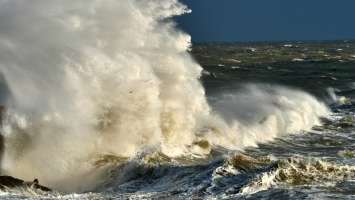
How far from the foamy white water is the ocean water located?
1.1 inches

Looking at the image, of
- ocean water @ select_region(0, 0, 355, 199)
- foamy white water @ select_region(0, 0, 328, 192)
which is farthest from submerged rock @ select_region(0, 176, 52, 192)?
foamy white water @ select_region(0, 0, 328, 192)

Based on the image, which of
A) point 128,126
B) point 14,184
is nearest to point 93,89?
point 128,126

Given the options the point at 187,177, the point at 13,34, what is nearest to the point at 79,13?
the point at 13,34

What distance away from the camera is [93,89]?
14.4 meters

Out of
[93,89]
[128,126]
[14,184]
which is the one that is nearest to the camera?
[14,184]

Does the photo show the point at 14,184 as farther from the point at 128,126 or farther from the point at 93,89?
the point at 128,126

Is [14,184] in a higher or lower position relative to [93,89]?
lower

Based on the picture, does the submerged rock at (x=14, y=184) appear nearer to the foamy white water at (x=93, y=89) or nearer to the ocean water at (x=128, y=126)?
the ocean water at (x=128, y=126)

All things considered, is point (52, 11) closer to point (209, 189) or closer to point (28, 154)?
point (28, 154)

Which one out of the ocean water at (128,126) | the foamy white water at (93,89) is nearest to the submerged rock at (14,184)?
the ocean water at (128,126)

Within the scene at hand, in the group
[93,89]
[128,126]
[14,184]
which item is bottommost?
[14,184]

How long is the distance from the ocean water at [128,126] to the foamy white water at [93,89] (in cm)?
3

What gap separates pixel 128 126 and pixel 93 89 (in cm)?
124

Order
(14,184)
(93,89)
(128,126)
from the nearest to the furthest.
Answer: (14,184), (93,89), (128,126)
